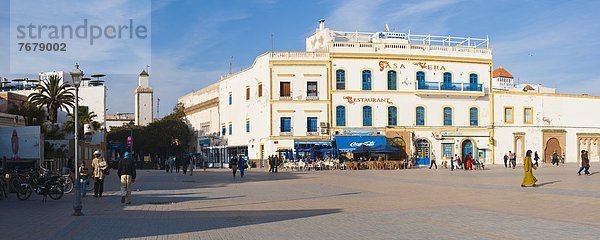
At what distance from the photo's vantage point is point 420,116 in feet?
198

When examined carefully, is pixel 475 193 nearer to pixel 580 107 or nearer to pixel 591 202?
pixel 591 202

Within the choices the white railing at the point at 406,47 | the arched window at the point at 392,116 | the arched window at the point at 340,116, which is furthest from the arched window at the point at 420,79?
the arched window at the point at 340,116

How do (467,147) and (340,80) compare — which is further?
(467,147)

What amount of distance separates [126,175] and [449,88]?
4497 cm

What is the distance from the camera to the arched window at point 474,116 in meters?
62.1

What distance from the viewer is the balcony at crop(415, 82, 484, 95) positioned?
59.7 m

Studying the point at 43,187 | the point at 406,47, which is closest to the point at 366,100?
the point at 406,47

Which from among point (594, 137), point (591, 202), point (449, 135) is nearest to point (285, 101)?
point (449, 135)

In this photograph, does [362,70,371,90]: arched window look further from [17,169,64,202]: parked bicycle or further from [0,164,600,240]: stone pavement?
[17,169,64,202]: parked bicycle

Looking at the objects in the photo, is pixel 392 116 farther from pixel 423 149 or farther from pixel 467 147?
pixel 467 147

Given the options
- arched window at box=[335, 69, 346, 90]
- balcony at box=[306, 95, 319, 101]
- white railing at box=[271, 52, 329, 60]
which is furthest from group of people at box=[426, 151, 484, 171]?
white railing at box=[271, 52, 329, 60]

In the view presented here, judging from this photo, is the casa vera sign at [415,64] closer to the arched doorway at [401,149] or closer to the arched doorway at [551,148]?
the arched doorway at [401,149]

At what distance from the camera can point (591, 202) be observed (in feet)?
59.7

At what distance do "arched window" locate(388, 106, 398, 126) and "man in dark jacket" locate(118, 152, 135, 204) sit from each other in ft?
134
